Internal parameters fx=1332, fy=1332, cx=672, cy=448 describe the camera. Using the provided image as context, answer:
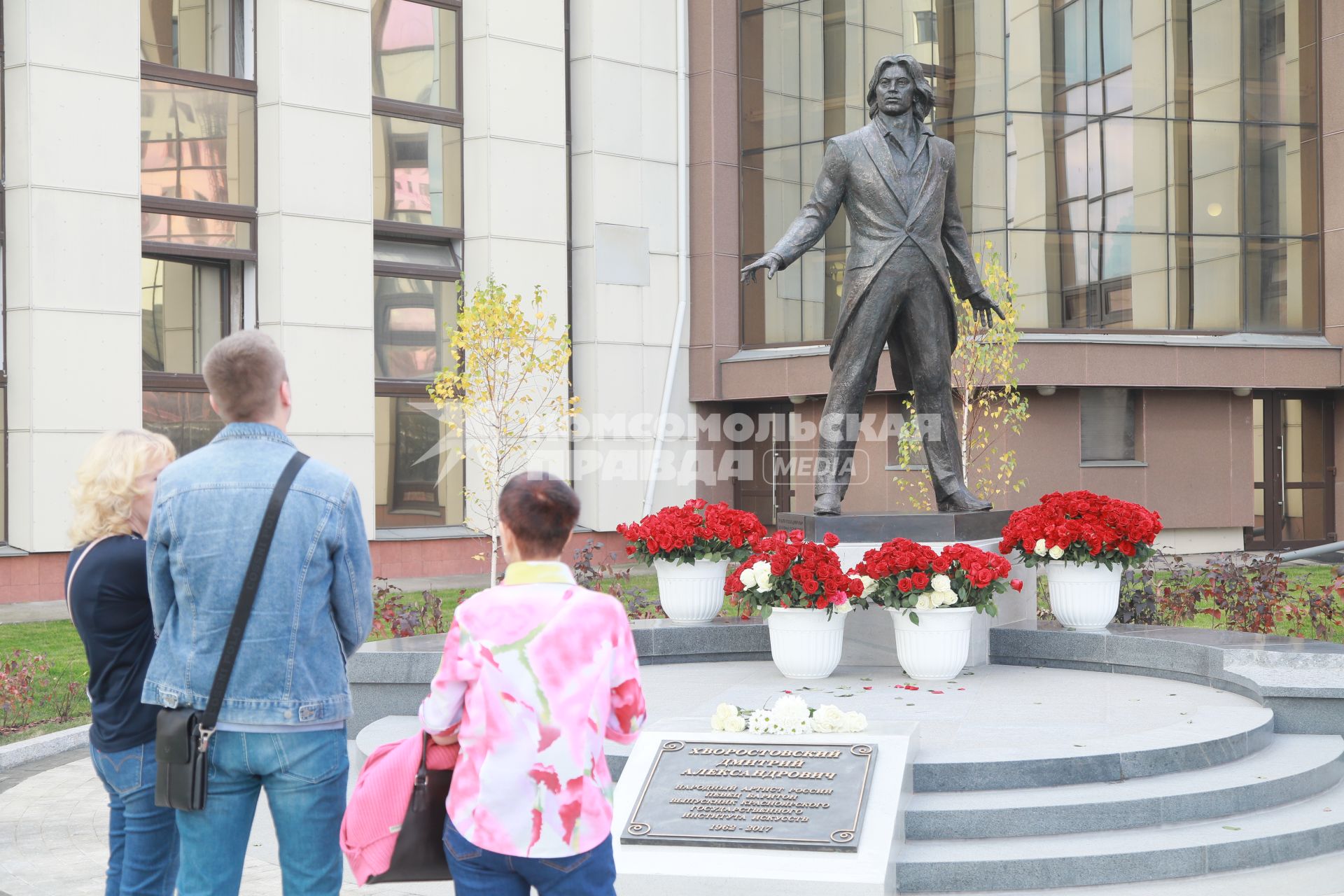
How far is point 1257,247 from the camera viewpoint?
86.0 ft

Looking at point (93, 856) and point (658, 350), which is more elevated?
point (658, 350)

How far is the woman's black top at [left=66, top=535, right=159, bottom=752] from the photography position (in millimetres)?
3967

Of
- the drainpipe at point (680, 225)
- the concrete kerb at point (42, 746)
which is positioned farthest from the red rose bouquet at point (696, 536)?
the drainpipe at point (680, 225)

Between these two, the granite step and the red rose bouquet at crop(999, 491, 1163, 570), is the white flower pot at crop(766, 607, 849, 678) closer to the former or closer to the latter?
the red rose bouquet at crop(999, 491, 1163, 570)

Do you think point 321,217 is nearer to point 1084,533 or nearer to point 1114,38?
point 1114,38

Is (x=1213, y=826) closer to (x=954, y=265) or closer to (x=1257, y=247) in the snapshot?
(x=954, y=265)

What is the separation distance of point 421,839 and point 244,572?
80 cm

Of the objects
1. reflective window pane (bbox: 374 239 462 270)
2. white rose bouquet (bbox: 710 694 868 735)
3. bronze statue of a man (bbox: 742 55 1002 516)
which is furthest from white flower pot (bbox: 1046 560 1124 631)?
reflective window pane (bbox: 374 239 462 270)

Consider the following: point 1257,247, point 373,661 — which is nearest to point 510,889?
point 373,661

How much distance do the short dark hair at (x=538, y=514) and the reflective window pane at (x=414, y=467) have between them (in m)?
20.2

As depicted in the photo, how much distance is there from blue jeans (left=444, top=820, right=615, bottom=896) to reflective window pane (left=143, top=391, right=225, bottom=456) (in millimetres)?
18710

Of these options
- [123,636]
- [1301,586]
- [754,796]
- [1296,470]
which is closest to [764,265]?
[754,796]

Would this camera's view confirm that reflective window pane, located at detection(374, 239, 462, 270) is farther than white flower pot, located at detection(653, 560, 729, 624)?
Yes

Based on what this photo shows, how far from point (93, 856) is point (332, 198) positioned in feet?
55.2
